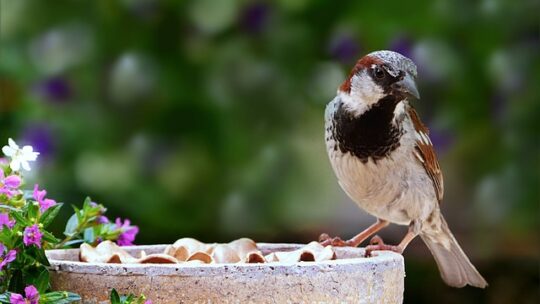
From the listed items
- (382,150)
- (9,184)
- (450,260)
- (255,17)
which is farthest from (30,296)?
(255,17)

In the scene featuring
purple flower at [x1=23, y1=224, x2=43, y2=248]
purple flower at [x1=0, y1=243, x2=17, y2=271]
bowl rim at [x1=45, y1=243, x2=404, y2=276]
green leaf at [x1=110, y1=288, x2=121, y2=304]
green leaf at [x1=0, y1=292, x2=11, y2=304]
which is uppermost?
purple flower at [x1=23, y1=224, x2=43, y2=248]

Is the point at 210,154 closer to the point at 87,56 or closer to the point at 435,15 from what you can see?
the point at 87,56

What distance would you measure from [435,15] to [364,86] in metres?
1.08

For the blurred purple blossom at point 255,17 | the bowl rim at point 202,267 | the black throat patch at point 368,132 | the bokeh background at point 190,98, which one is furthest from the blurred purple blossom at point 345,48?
the bowl rim at point 202,267

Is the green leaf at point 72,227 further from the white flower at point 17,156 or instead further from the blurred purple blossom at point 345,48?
the blurred purple blossom at point 345,48

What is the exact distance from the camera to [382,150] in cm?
191

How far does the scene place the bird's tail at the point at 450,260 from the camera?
84.5 inches

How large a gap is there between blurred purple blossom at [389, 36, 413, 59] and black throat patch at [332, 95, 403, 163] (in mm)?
835

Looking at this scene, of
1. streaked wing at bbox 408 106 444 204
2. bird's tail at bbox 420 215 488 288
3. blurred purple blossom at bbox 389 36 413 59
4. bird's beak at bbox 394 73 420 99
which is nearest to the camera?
bird's beak at bbox 394 73 420 99

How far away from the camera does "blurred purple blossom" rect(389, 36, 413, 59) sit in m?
2.73

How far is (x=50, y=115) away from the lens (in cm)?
270

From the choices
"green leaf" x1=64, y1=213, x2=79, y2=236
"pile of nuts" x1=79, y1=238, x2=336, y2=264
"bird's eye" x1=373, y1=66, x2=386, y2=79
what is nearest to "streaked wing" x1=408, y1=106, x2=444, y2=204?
"bird's eye" x1=373, y1=66, x2=386, y2=79

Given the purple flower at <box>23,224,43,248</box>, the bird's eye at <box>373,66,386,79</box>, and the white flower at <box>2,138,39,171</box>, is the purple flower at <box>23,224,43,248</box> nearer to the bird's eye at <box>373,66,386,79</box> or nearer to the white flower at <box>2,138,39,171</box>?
the white flower at <box>2,138,39,171</box>

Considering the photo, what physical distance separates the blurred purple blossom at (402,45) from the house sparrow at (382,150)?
0.68 m
